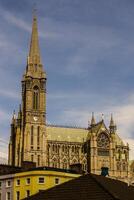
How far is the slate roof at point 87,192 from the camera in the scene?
2384 inches

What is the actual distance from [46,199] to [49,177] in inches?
986

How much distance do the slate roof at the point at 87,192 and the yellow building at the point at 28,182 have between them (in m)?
21.9

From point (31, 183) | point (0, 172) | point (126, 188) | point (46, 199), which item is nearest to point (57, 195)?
point (46, 199)

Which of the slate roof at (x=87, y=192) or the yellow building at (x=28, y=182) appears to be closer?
the slate roof at (x=87, y=192)

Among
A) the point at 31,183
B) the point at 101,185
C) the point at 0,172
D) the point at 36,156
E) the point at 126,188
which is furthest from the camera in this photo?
the point at 36,156

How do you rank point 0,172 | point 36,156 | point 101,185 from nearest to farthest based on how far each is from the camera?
point 101,185 → point 0,172 → point 36,156

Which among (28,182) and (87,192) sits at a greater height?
(28,182)

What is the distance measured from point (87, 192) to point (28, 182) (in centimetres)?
2783

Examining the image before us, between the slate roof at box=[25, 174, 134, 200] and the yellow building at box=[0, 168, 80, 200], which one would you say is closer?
the slate roof at box=[25, 174, 134, 200]

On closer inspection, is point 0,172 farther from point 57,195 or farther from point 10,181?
point 57,195

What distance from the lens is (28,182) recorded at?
291ft

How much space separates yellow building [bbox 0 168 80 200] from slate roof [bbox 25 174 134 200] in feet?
71.9

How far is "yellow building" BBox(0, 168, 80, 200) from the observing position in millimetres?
87812

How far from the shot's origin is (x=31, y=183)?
3460 inches
